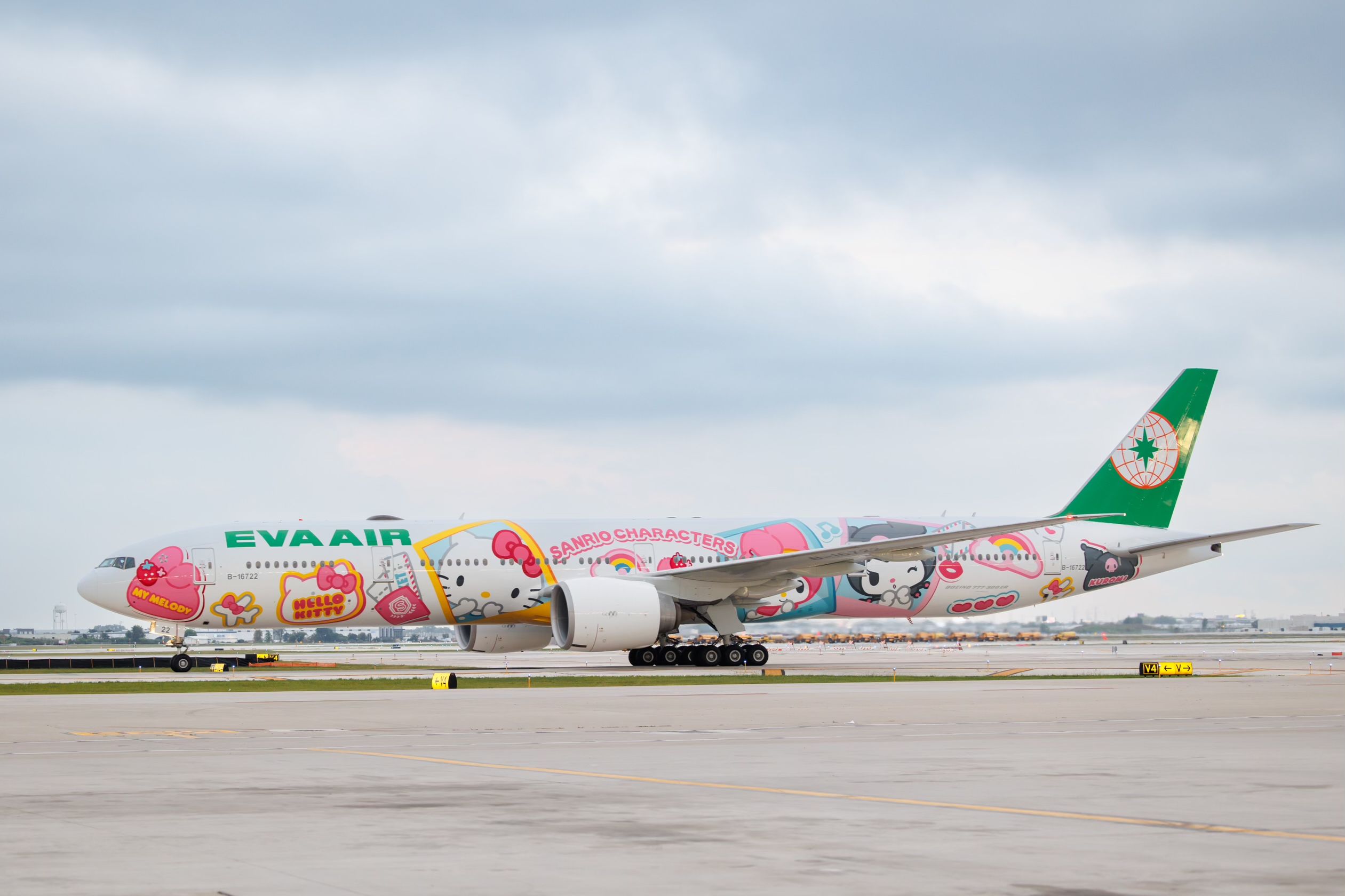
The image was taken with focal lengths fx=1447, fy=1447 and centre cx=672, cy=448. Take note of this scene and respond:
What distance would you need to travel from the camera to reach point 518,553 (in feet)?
A: 121

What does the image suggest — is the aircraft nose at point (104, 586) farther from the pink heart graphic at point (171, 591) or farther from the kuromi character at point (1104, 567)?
the kuromi character at point (1104, 567)

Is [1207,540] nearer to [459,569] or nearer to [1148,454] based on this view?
[1148,454]

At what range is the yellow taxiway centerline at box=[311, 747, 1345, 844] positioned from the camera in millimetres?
8492

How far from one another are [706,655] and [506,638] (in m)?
6.07

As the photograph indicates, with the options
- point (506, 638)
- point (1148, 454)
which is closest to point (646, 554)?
point (506, 638)

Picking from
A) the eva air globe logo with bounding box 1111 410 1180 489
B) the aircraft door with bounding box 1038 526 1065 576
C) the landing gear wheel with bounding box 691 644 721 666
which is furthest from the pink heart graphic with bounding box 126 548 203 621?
the eva air globe logo with bounding box 1111 410 1180 489

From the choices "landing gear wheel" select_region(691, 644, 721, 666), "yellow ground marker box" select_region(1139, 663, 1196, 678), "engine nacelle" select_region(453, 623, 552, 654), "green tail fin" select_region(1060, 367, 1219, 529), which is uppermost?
"green tail fin" select_region(1060, 367, 1219, 529)

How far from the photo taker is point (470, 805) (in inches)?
401

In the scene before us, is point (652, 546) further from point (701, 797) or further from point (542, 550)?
point (701, 797)

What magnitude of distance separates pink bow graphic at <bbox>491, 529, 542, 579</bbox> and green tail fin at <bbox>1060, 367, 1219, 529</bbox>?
15997 mm

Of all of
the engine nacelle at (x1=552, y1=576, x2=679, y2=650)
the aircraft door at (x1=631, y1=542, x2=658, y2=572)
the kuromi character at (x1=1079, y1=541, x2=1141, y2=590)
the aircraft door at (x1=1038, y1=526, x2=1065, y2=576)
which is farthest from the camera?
the kuromi character at (x1=1079, y1=541, x2=1141, y2=590)

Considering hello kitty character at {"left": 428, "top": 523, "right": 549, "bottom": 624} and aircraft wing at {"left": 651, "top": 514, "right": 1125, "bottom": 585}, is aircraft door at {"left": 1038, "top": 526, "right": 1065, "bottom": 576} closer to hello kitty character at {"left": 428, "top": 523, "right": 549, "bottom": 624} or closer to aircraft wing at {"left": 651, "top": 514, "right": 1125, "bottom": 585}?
aircraft wing at {"left": 651, "top": 514, "right": 1125, "bottom": 585}

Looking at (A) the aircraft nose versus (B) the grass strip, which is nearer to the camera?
(B) the grass strip

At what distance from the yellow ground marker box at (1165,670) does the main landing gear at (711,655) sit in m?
9.07
